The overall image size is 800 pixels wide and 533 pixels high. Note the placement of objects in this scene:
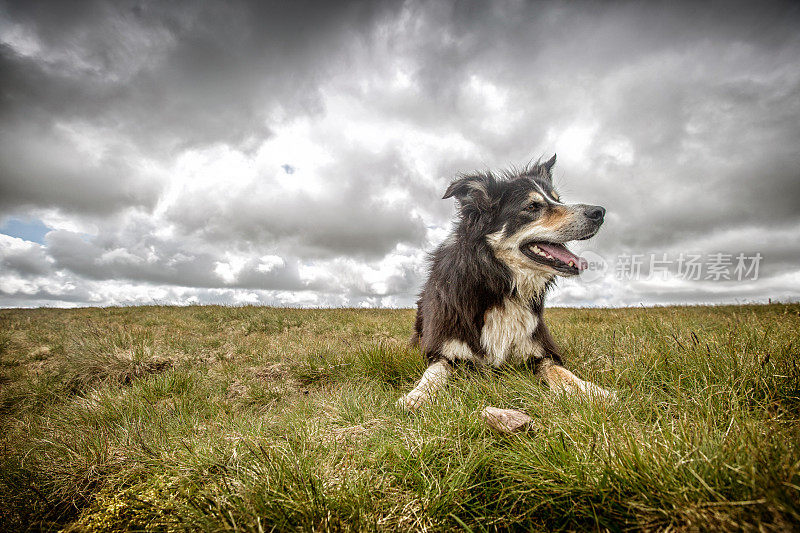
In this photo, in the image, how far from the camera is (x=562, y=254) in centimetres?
385

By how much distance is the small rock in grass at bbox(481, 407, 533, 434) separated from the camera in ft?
6.33

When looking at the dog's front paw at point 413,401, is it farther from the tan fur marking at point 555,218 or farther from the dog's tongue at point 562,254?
the tan fur marking at point 555,218

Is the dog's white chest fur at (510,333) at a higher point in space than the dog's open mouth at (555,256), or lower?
lower

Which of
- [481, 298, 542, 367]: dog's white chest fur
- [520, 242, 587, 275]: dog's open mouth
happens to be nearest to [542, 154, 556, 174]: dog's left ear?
[520, 242, 587, 275]: dog's open mouth

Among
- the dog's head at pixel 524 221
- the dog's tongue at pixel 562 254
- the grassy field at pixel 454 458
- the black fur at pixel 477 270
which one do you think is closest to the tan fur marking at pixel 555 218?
the dog's head at pixel 524 221

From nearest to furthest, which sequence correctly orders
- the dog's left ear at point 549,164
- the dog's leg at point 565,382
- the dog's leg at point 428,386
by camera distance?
1. the dog's leg at point 565,382
2. the dog's leg at point 428,386
3. the dog's left ear at point 549,164

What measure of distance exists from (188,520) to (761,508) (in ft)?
6.91

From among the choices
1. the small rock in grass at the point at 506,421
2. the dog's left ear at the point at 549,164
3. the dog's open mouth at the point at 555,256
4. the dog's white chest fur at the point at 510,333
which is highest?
the dog's left ear at the point at 549,164

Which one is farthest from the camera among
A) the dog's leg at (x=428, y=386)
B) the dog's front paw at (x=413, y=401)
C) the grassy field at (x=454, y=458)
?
the dog's leg at (x=428, y=386)

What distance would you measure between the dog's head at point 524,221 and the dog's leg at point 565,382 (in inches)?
40.2

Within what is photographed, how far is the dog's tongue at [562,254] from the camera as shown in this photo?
3799 mm

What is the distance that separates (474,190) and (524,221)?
0.69 m

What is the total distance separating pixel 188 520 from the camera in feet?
4.81

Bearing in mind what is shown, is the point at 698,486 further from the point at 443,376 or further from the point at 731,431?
the point at 443,376
